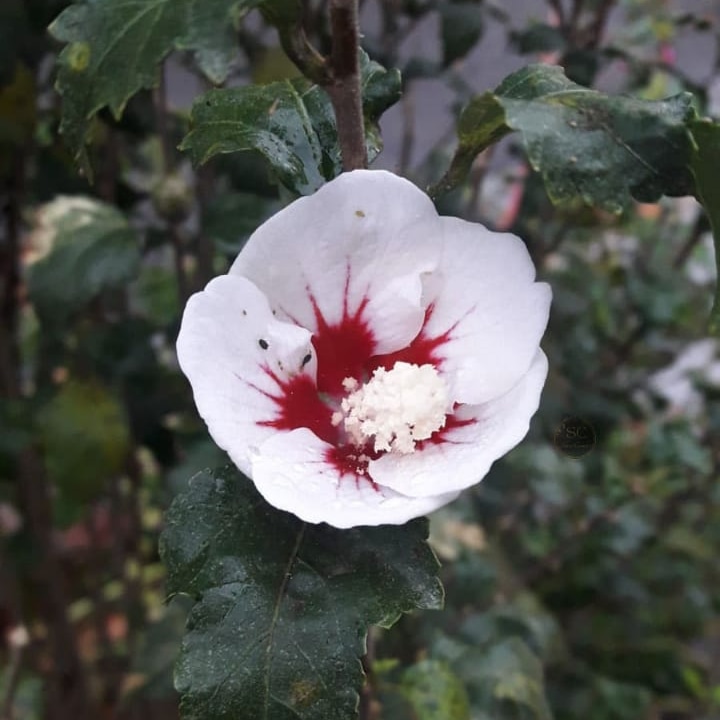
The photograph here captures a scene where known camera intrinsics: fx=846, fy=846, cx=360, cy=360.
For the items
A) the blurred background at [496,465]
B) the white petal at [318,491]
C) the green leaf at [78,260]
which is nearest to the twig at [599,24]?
the blurred background at [496,465]

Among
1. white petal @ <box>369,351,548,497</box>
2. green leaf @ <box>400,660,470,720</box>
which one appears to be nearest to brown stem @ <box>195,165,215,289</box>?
green leaf @ <box>400,660,470,720</box>

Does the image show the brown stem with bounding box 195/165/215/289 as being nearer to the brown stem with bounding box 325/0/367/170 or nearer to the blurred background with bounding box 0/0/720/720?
the blurred background with bounding box 0/0/720/720

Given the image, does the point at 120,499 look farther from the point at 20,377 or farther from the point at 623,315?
the point at 623,315

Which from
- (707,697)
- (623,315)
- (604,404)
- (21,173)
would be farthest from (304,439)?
(707,697)

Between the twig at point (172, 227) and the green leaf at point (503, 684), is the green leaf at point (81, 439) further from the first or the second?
the green leaf at point (503, 684)

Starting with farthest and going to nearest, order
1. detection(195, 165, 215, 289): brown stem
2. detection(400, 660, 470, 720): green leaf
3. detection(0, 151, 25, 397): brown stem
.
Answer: detection(0, 151, 25, 397): brown stem → detection(195, 165, 215, 289): brown stem → detection(400, 660, 470, 720): green leaf

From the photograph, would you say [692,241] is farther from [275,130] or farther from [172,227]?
[275,130]
